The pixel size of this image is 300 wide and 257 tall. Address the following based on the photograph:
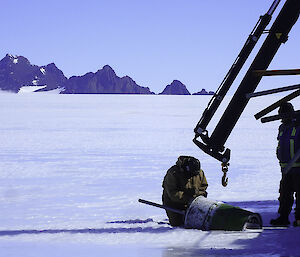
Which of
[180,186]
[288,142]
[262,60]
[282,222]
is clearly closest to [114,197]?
[180,186]

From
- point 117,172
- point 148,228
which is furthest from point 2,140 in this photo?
point 148,228

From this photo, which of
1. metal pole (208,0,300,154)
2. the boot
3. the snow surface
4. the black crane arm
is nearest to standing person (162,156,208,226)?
the snow surface

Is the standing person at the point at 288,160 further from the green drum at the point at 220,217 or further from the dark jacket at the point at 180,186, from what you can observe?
the dark jacket at the point at 180,186

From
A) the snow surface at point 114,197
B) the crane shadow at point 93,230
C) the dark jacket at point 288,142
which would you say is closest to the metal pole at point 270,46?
the dark jacket at point 288,142

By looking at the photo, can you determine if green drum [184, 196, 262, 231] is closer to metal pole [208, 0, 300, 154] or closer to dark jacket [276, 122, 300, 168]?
dark jacket [276, 122, 300, 168]

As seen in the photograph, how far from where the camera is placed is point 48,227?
29.1ft

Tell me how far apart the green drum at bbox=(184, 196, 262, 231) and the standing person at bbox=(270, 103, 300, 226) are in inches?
22.8

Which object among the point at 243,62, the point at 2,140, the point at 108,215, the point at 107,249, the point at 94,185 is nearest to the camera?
the point at 107,249

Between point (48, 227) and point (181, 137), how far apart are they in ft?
66.7

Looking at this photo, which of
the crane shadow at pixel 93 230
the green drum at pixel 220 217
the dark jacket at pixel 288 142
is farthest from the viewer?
the crane shadow at pixel 93 230

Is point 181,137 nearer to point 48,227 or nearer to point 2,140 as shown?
point 2,140

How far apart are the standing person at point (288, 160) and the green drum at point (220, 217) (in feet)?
1.90

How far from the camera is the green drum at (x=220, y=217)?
7.56 m

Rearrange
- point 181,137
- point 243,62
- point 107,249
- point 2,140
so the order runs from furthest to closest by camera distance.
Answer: point 181,137 → point 2,140 → point 243,62 → point 107,249
